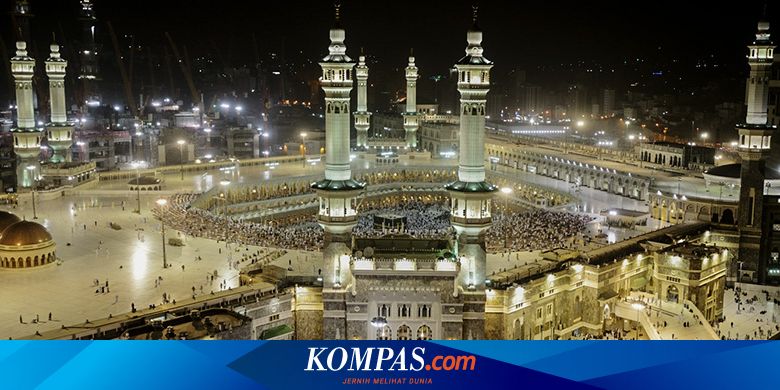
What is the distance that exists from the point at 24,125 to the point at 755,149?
32165 millimetres

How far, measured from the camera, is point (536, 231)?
105ft

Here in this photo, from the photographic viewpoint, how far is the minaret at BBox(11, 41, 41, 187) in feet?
122

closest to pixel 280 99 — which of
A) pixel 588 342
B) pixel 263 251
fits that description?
pixel 263 251

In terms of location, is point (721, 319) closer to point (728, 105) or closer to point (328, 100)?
point (328, 100)

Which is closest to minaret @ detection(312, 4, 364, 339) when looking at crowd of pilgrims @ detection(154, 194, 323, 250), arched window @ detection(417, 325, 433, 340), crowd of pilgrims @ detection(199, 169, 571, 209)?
arched window @ detection(417, 325, 433, 340)

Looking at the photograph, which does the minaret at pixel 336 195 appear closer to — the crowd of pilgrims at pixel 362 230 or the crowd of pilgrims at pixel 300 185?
the crowd of pilgrims at pixel 362 230

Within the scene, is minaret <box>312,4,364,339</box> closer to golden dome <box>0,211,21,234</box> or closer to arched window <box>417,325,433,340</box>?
arched window <box>417,325,433,340</box>

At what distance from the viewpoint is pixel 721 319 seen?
2728 centimetres

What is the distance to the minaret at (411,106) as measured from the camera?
51000 mm

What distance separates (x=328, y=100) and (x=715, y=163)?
31.4 metres

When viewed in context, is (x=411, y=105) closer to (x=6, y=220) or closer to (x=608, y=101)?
(x=6, y=220)

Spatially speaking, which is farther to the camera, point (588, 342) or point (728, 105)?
point (728, 105)

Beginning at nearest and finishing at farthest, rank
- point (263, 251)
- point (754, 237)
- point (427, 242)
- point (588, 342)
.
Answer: point (588, 342) < point (427, 242) < point (263, 251) < point (754, 237)

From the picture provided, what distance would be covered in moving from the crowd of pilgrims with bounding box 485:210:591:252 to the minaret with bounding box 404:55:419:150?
16.8 metres
